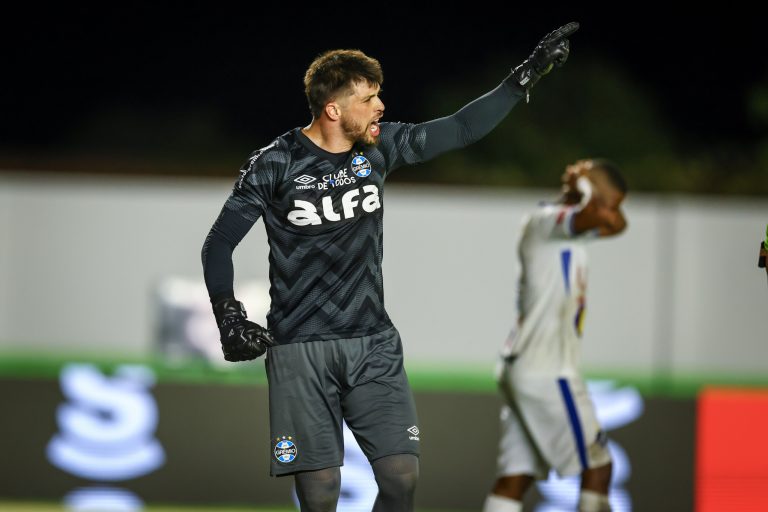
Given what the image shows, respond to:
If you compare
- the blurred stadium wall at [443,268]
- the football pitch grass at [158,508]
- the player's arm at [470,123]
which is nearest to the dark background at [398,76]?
the blurred stadium wall at [443,268]

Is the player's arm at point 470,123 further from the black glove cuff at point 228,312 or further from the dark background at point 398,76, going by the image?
the dark background at point 398,76

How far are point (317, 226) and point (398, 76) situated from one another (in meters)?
27.3

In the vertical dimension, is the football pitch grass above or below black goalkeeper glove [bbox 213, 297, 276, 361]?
below

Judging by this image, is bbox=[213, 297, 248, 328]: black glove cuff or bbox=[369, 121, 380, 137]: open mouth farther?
bbox=[369, 121, 380, 137]: open mouth

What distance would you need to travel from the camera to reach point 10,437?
320 inches

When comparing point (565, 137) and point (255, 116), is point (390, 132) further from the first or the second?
point (255, 116)

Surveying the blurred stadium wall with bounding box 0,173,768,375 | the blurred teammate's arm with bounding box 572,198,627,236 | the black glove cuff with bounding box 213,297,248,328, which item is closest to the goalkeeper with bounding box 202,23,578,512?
the black glove cuff with bounding box 213,297,248,328

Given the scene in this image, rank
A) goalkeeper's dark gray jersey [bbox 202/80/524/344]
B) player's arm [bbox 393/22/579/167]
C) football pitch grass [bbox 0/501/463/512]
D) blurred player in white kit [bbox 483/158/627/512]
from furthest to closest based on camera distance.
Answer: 1. football pitch grass [bbox 0/501/463/512]
2. blurred player in white kit [bbox 483/158/627/512]
3. player's arm [bbox 393/22/579/167]
4. goalkeeper's dark gray jersey [bbox 202/80/524/344]

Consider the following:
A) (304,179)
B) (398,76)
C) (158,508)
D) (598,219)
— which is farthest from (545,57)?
(398,76)

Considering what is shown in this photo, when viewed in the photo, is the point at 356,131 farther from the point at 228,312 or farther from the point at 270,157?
the point at 228,312

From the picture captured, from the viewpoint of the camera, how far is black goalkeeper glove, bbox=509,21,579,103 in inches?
190

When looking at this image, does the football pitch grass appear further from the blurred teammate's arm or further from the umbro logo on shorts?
the umbro logo on shorts

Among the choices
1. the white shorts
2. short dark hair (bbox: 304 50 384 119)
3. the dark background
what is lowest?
the white shorts

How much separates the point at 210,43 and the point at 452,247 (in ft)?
88.9
